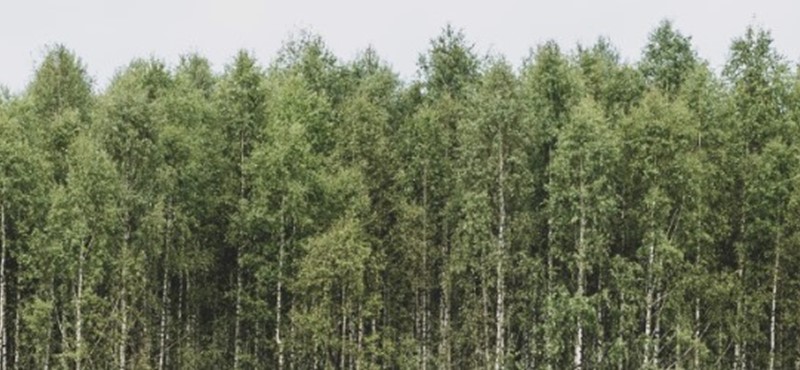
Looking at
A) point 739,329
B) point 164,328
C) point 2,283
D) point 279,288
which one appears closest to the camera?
point 739,329

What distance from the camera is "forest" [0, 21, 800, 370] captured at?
38.7 m

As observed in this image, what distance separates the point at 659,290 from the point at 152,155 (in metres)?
21.8

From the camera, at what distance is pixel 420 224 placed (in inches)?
1773

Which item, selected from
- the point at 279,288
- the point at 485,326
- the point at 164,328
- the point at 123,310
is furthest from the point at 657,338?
the point at 123,310

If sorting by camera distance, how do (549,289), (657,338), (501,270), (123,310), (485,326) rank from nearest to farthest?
1. (123,310)
2. (657,338)
3. (501,270)
4. (549,289)
5. (485,326)

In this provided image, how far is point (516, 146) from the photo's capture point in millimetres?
40062

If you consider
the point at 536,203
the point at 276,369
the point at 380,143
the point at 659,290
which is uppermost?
the point at 380,143

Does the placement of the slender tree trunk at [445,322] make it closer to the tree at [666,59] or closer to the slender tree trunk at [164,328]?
the slender tree trunk at [164,328]

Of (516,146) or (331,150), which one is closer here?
(516,146)

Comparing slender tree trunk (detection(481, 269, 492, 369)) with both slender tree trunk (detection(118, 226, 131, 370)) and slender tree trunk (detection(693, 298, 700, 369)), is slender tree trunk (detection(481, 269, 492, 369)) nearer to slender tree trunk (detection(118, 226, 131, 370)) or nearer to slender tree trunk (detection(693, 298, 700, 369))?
slender tree trunk (detection(693, 298, 700, 369))

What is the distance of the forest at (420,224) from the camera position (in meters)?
38.7

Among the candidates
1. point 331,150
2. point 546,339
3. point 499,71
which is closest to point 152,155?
point 331,150

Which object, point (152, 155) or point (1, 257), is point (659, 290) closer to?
point (152, 155)

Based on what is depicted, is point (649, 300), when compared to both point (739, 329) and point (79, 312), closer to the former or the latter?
point (739, 329)
